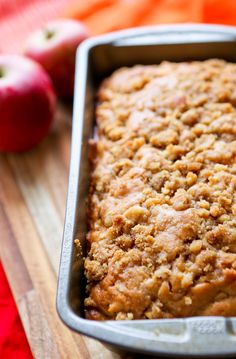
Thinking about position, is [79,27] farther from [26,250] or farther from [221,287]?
[221,287]

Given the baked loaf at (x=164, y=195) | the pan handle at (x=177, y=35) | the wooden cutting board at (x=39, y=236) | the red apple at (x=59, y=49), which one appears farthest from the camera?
the red apple at (x=59, y=49)

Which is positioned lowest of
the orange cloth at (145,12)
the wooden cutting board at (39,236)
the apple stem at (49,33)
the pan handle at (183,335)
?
the wooden cutting board at (39,236)

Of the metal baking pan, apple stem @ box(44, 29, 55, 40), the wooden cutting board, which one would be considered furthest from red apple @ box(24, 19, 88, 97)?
the metal baking pan

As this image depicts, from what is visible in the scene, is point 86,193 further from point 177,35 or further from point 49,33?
point 49,33

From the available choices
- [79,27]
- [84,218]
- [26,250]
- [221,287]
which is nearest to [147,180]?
[84,218]

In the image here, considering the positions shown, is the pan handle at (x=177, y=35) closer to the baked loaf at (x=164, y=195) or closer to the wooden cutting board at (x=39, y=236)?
the baked loaf at (x=164, y=195)

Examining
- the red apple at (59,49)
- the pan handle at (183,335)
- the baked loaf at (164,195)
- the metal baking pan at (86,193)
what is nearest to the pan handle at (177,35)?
the metal baking pan at (86,193)

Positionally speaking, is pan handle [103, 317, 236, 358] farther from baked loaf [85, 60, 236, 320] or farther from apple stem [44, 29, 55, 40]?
apple stem [44, 29, 55, 40]
